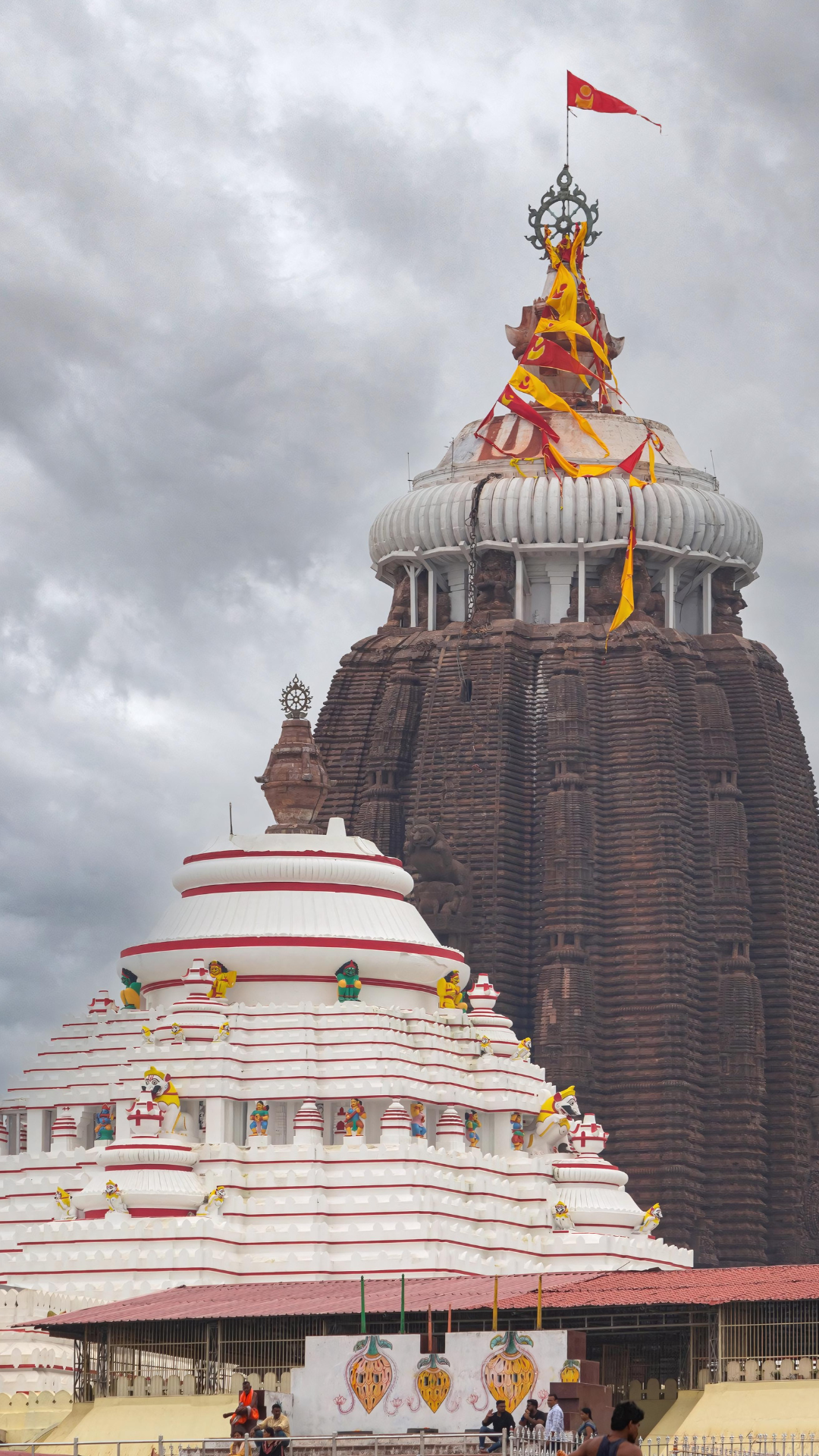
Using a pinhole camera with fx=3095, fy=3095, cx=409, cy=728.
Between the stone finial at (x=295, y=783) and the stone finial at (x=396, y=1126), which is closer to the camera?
the stone finial at (x=396, y=1126)

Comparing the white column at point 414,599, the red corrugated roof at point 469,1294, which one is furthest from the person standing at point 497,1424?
the white column at point 414,599

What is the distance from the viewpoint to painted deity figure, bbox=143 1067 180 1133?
260 ft

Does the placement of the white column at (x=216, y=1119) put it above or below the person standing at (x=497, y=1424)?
above

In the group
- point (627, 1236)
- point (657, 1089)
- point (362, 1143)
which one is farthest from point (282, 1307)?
point (657, 1089)

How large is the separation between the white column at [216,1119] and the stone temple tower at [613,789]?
89.9 ft

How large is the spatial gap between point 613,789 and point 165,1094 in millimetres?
35686

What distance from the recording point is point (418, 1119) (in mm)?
81375

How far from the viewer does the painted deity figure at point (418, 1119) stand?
80812mm

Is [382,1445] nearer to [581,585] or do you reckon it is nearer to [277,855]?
[277,855]

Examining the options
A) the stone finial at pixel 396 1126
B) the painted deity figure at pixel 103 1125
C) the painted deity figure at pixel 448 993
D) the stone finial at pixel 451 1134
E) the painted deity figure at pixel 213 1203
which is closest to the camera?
the painted deity figure at pixel 213 1203

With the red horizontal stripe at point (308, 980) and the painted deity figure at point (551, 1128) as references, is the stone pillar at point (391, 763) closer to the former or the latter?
the red horizontal stripe at point (308, 980)

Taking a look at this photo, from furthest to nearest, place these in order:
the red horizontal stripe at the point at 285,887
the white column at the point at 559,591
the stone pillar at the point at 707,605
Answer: the stone pillar at the point at 707,605, the white column at the point at 559,591, the red horizontal stripe at the point at 285,887

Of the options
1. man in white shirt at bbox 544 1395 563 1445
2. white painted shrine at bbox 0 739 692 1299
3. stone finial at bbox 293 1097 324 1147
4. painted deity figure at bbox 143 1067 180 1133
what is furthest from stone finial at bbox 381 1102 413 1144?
man in white shirt at bbox 544 1395 563 1445

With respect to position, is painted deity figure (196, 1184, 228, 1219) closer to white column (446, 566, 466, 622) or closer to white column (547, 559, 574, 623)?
white column (547, 559, 574, 623)
